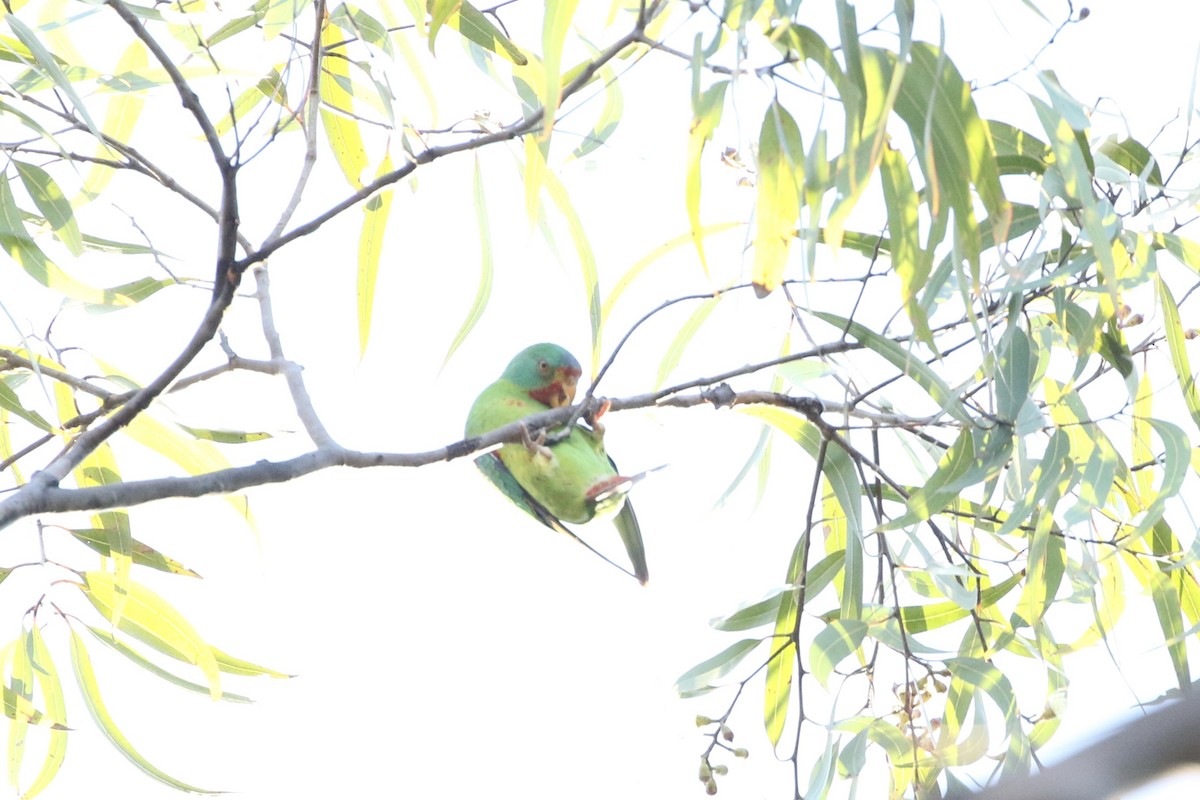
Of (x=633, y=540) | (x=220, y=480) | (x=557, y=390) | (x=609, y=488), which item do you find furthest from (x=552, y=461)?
(x=220, y=480)

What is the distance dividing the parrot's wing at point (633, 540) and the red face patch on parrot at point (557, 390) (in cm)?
30

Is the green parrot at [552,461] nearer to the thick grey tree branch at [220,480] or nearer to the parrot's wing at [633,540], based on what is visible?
the parrot's wing at [633,540]

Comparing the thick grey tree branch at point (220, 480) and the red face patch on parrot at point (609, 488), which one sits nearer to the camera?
the thick grey tree branch at point (220, 480)

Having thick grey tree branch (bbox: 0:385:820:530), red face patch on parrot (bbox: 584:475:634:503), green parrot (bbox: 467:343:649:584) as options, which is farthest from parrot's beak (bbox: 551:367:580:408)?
thick grey tree branch (bbox: 0:385:820:530)

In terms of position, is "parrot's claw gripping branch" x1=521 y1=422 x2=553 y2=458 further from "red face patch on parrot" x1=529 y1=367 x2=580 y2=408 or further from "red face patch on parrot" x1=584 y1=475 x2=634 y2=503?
"red face patch on parrot" x1=529 y1=367 x2=580 y2=408

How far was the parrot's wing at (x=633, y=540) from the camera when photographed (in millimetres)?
2332

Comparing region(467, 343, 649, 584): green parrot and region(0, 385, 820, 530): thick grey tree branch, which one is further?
region(467, 343, 649, 584): green parrot

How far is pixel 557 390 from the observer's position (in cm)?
257

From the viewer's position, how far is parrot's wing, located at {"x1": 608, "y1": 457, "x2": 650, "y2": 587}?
91.8 inches

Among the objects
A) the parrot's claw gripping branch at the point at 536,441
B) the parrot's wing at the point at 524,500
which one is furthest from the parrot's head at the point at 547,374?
the parrot's claw gripping branch at the point at 536,441

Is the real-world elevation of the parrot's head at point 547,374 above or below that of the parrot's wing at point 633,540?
above

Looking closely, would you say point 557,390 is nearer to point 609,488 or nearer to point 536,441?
point 609,488

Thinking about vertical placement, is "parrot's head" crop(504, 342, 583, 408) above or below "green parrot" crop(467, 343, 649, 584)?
above

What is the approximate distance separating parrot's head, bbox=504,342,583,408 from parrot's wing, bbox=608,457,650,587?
308 millimetres
